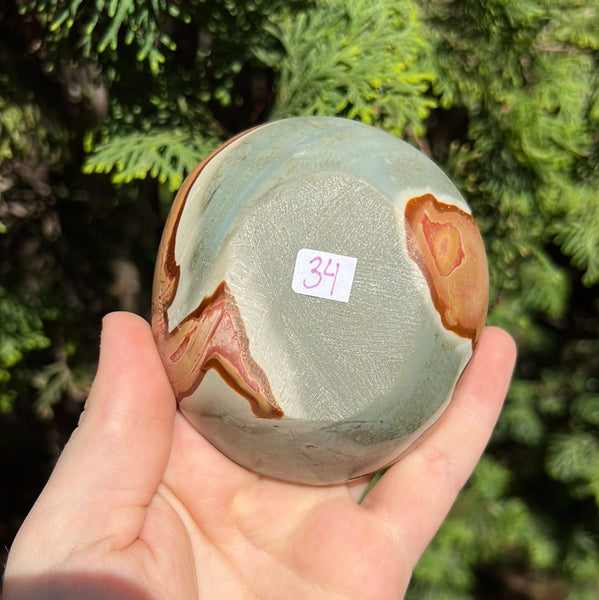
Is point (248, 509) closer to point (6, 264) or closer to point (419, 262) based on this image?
point (419, 262)

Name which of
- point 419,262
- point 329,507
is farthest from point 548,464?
point 419,262

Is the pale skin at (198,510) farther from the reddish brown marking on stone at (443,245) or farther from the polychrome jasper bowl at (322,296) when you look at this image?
the reddish brown marking on stone at (443,245)

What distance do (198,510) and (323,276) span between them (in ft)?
2.37

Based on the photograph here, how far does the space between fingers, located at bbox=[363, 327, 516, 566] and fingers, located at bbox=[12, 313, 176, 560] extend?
59 cm

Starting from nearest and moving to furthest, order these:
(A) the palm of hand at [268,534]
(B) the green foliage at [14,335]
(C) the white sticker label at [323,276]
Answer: (C) the white sticker label at [323,276] → (A) the palm of hand at [268,534] → (B) the green foliage at [14,335]

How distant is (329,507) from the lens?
1.88 m

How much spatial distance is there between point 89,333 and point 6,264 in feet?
1.25

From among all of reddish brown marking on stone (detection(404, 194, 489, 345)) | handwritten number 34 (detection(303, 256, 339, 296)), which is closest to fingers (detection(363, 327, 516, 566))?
reddish brown marking on stone (detection(404, 194, 489, 345))

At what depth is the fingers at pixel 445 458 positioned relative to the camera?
6.25 ft

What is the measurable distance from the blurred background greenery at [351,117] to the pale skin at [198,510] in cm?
54

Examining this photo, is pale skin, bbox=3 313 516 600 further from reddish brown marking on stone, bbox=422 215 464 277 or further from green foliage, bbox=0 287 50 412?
green foliage, bbox=0 287 50 412

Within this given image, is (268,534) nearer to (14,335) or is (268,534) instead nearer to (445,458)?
(445,458)

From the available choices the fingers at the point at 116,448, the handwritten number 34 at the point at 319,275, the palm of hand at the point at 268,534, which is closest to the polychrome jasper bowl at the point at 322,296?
the handwritten number 34 at the point at 319,275

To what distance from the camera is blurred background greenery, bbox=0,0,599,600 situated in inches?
77.7
